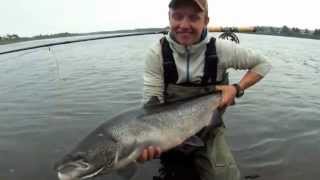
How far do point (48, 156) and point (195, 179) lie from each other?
301cm

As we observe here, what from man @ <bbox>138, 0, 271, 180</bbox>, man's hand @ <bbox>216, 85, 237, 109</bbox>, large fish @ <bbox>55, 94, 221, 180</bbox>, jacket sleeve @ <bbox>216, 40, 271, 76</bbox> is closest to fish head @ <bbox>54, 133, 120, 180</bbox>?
large fish @ <bbox>55, 94, 221, 180</bbox>

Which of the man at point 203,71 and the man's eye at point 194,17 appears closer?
the man's eye at point 194,17

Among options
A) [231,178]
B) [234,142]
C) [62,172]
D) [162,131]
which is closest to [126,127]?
[162,131]

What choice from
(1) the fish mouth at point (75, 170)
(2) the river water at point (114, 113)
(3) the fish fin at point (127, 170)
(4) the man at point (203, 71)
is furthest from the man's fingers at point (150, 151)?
(2) the river water at point (114, 113)

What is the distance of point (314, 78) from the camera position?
65.8ft

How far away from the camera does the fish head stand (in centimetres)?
399

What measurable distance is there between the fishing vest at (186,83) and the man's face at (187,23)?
0.23m

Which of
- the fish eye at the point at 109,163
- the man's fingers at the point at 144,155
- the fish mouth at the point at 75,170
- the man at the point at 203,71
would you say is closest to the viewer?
the fish mouth at the point at 75,170

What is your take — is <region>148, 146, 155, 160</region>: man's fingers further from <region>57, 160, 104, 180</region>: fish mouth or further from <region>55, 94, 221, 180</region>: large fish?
<region>57, 160, 104, 180</region>: fish mouth

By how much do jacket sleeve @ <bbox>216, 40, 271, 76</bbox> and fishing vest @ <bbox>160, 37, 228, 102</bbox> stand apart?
0.11 meters

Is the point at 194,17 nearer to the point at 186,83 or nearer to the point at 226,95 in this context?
the point at 186,83

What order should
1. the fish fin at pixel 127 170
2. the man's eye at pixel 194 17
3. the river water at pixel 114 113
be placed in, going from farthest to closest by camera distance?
the river water at pixel 114 113 → the man's eye at pixel 194 17 → the fish fin at pixel 127 170

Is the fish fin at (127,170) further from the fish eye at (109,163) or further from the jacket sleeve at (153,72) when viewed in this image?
the jacket sleeve at (153,72)

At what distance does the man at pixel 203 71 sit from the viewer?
18.7ft
